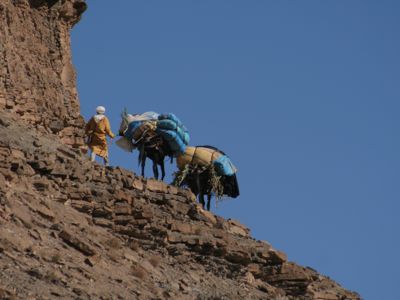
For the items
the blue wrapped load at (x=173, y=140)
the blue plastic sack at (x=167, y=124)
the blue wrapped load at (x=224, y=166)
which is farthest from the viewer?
the blue wrapped load at (x=224, y=166)

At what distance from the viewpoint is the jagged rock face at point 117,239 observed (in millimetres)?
29062

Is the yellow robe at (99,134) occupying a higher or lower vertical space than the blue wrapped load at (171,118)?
lower

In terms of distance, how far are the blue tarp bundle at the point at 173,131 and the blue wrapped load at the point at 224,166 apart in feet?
3.85

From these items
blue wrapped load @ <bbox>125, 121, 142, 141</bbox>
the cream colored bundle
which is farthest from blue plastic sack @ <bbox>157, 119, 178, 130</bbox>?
the cream colored bundle

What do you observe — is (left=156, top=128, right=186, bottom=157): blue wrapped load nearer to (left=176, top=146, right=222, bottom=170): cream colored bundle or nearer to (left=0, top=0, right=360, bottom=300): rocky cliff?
(left=176, top=146, right=222, bottom=170): cream colored bundle

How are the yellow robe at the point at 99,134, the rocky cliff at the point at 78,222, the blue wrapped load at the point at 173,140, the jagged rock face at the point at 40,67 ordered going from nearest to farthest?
the rocky cliff at the point at 78,222, the jagged rock face at the point at 40,67, the yellow robe at the point at 99,134, the blue wrapped load at the point at 173,140

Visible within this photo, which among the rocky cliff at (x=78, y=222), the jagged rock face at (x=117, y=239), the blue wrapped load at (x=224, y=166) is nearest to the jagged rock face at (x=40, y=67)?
the rocky cliff at (x=78, y=222)

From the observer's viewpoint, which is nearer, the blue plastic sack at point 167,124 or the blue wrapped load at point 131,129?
the blue plastic sack at point 167,124

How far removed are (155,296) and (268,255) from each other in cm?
642

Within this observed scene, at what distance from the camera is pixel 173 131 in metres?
41.1

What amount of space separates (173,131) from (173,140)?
24cm

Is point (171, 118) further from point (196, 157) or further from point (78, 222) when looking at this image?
point (78, 222)

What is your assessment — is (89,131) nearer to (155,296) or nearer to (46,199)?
(46,199)

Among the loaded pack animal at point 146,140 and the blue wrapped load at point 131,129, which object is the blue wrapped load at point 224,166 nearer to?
the loaded pack animal at point 146,140
